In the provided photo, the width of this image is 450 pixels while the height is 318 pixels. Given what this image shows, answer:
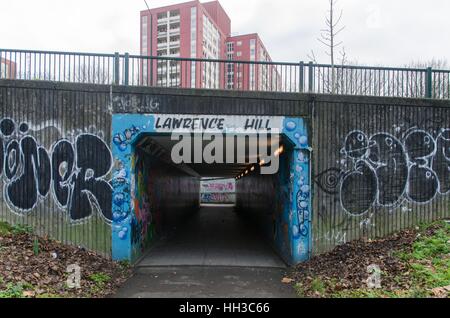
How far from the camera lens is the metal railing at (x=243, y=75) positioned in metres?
9.33

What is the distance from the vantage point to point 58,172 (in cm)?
898

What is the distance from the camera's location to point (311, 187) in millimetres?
9367

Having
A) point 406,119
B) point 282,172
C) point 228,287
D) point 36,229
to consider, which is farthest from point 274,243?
point 36,229

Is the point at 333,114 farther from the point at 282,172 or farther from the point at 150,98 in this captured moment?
the point at 150,98

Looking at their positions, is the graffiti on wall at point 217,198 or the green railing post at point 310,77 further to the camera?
the graffiti on wall at point 217,198

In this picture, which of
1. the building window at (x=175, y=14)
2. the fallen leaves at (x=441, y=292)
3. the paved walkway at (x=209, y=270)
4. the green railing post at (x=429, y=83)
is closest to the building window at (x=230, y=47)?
the building window at (x=175, y=14)

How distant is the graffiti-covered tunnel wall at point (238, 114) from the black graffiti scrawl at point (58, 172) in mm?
25

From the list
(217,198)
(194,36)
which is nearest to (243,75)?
(217,198)

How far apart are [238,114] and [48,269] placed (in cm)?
557

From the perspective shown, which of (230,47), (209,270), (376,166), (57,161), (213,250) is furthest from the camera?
(230,47)

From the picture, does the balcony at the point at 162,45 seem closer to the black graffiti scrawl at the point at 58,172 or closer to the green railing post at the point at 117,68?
the green railing post at the point at 117,68

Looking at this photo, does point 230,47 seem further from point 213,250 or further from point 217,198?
point 213,250

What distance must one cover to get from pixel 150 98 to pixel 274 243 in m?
6.19

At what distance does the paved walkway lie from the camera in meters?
7.18
